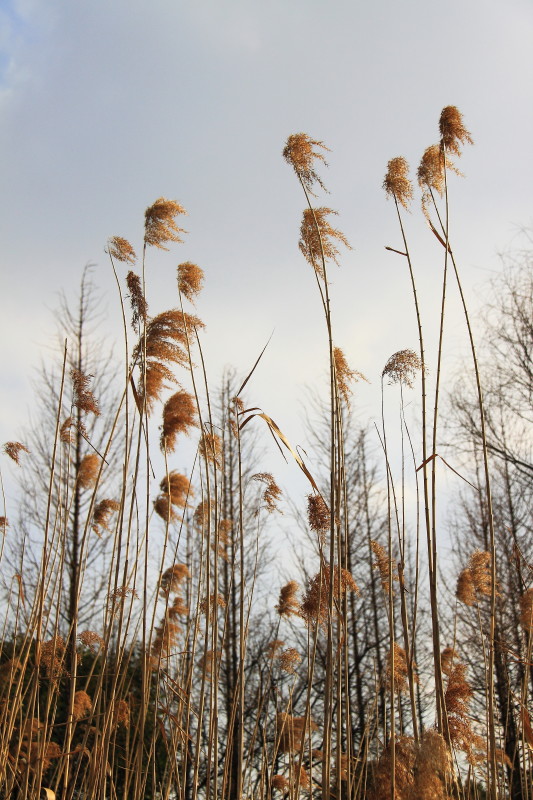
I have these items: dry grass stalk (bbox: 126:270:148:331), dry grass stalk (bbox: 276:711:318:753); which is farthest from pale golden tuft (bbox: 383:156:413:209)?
dry grass stalk (bbox: 276:711:318:753)

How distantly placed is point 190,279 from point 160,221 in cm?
27

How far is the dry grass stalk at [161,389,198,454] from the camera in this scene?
3041 millimetres

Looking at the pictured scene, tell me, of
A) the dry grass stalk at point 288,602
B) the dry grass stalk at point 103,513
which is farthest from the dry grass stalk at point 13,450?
the dry grass stalk at point 288,602

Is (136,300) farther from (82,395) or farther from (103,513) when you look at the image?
(103,513)

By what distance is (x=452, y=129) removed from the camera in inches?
98.0

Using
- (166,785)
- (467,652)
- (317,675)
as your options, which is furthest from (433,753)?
(317,675)

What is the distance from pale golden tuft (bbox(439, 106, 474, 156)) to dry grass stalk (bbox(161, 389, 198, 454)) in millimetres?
1419

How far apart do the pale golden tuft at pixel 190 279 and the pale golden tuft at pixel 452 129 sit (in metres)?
1.07

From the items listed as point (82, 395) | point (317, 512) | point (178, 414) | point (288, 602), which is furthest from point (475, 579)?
point (82, 395)

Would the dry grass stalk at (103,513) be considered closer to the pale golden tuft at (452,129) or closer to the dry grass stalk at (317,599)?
the dry grass stalk at (317,599)

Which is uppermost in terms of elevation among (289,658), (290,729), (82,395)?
(82,395)

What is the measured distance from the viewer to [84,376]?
2.78 meters

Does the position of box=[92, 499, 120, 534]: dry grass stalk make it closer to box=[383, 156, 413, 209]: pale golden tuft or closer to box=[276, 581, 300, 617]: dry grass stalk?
box=[276, 581, 300, 617]: dry grass stalk

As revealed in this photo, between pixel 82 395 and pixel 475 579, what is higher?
pixel 82 395
